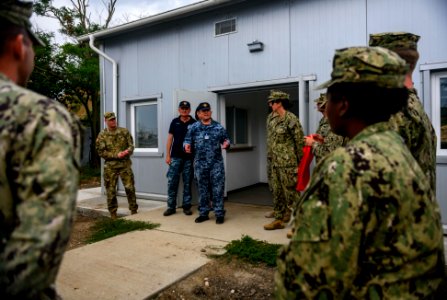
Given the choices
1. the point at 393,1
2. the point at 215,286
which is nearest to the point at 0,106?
Result: the point at 215,286

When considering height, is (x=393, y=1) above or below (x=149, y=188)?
above

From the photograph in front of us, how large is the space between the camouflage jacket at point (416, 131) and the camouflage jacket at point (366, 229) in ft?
2.93

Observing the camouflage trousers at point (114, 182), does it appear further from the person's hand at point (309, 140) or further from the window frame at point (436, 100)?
the window frame at point (436, 100)

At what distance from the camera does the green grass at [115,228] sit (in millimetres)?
4855

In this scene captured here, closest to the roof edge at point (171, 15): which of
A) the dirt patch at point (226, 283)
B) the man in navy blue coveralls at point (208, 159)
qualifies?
the man in navy blue coveralls at point (208, 159)

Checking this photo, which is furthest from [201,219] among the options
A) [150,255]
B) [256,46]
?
[256,46]

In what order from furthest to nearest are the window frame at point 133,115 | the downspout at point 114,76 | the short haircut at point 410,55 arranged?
the downspout at point 114,76 < the window frame at point 133,115 < the short haircut at point 410,55

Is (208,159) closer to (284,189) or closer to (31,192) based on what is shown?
(284,189)

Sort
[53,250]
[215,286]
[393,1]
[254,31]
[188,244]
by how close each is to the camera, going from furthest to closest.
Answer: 1. [254,31]
2. [393,1]
3. [188,244]
4. [215,286]
5. [53,250]

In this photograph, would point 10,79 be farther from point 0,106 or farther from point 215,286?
point 215,286

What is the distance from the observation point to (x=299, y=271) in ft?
3.80

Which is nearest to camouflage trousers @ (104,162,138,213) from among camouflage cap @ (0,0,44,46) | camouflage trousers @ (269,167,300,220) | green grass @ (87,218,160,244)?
green grass @ (87,218,160,244)

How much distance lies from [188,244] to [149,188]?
10.8ft

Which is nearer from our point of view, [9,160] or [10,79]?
[9,160]
